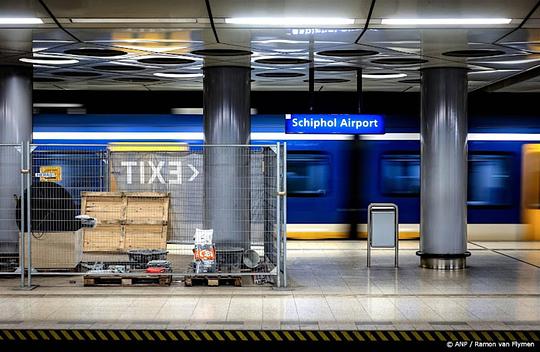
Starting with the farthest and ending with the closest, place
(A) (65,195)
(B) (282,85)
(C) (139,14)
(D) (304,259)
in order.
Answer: (B) (282,85)
(D) (304,259)
(A) (65,195)
(C) (139,14)

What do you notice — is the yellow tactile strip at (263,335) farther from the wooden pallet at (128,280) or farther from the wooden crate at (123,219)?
the wooden crate at (123,219)

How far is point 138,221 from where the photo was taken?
1348 centimetres

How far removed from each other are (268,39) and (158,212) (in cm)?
382

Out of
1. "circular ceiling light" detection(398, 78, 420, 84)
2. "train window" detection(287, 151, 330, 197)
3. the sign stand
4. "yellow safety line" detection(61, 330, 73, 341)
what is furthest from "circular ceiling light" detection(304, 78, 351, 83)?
"yellow safety line" detection(61, 330, 73, 341)

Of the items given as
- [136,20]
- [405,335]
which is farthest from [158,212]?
[405,335]

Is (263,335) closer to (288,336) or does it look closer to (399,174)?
(288,336)

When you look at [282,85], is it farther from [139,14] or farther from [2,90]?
[139,14]

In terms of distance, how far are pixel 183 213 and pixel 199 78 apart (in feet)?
11.9

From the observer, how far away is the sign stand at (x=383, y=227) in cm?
1390

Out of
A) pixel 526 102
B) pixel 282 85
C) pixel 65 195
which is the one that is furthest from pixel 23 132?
pixel 526 102

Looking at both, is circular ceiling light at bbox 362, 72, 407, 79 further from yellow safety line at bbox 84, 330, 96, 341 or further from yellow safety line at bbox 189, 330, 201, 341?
yellow safety line at bbox 84, 330, 96, 341

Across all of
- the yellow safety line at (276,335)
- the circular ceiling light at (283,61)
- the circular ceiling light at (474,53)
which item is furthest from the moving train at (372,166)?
the yellow safety line at (276,335)

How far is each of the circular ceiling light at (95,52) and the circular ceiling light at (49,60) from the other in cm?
62

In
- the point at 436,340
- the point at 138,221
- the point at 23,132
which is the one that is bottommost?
the point at 436,340
